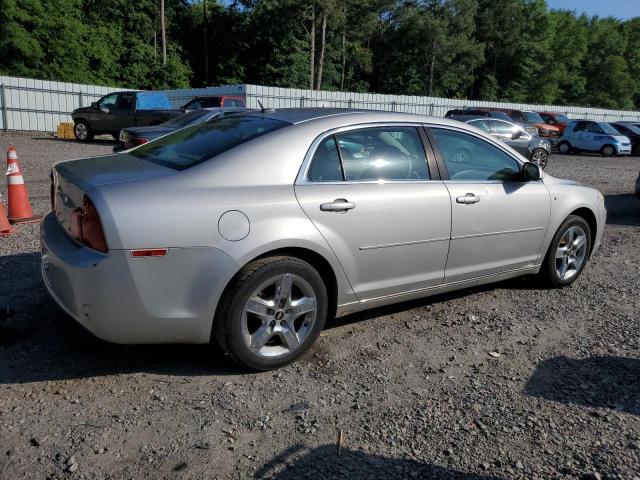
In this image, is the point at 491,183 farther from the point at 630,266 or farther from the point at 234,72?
the point at 234,72

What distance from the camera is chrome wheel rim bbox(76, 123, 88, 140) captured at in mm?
19766

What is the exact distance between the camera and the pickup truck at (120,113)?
703 inches

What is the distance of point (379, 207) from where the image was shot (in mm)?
3748

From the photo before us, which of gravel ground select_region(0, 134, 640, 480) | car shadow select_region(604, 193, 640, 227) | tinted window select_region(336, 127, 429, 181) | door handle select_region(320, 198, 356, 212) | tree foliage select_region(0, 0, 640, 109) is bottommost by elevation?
gravel ground select_region(0, 134, 640, 480)

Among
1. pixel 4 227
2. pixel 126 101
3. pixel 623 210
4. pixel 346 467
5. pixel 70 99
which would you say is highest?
pixel 70 99

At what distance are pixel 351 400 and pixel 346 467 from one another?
23.9 inches

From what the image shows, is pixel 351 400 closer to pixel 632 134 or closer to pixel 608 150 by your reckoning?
pixel 608 150

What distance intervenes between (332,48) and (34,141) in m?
41.2

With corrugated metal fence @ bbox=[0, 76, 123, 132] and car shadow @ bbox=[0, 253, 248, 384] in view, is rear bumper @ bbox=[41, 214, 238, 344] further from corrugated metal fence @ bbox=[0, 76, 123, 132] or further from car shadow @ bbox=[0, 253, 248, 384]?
corrugated metal fence @ bbox=[0, 76, 123, 132]

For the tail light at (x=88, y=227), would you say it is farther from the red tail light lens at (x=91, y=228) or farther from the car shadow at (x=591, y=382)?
the car shadow at (x=591, y=382)

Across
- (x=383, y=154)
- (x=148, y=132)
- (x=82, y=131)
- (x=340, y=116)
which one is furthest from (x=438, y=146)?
(x=82, y=131)

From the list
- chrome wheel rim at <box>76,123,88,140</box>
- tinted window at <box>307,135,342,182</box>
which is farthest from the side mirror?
chrome wheel rim at <box>76,123,88,140</box>

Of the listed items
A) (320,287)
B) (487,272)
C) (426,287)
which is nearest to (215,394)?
(320,287)

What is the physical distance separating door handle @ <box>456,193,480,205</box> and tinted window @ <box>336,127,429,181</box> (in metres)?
0.32
